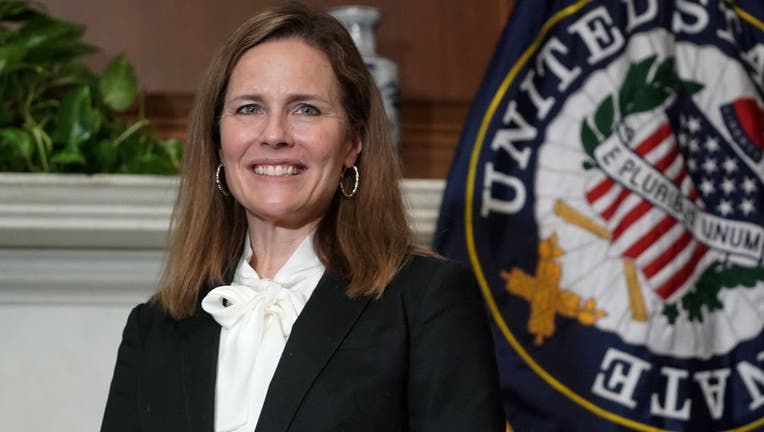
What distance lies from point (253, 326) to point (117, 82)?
98 centimetres

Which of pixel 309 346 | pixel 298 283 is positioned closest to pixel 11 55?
pixel 298 283

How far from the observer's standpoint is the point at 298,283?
1491 mm

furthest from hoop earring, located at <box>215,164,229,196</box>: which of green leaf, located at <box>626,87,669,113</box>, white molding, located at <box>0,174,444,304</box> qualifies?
green leaf, located at <box>626,87,669,113</box>

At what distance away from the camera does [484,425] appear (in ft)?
4.28

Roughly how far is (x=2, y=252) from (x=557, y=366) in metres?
1.13

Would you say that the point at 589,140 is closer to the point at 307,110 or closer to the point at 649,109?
the point at 649,109

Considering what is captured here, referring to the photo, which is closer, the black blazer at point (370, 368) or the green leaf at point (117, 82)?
the black blazer at point (370, 368)

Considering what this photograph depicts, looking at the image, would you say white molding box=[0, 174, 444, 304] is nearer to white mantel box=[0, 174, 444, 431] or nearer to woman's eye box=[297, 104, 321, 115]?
white mantel box=[0, 174, 444, 431]

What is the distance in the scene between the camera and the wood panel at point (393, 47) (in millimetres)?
2469

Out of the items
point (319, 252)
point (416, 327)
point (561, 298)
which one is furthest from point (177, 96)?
point (416, 327)

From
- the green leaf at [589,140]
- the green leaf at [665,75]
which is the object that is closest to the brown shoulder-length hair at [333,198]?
the green leaf at [589,140]

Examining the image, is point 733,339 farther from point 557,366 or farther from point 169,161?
point 169,161

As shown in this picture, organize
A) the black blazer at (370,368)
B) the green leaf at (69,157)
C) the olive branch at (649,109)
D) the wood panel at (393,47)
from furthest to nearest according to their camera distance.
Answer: the wood panel at (393,47) < the olive branch at (649,109) < the green leaf at (69,157) < the black blazer at (370,368)

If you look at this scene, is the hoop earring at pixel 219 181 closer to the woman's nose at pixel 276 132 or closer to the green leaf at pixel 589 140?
the woman's nose at pixel 276 132
